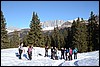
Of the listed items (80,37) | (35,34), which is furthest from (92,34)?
(35,34)

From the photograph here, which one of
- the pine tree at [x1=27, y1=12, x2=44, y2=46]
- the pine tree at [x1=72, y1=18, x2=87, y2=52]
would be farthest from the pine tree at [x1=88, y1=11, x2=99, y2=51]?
the pine tree at [x1=27, y1=12, x2=44, y2=46]

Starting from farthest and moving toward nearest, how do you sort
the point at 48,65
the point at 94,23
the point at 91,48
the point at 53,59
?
the point at 94,23 → the point at 91,48 → the point at 53,59 → the point at 48,65

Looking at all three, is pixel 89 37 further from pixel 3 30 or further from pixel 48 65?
pixel 48 65

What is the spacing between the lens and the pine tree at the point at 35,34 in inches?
2611

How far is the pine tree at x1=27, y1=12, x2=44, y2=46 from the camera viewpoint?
66.3 meters

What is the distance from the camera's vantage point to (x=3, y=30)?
221ft

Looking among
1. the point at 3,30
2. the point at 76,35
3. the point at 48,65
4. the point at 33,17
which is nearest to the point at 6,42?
the point at 3,30

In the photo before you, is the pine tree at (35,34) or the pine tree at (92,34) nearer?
the pine tree at (92,34)

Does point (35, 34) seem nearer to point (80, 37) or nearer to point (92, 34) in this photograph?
point (80, 37)

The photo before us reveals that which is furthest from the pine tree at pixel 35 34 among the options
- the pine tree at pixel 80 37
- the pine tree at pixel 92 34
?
the pine tree at pixel 92 34

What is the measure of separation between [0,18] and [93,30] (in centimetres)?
2416

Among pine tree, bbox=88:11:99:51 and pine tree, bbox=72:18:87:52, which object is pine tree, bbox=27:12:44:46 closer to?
pine tree, bbox=72:18:87:52

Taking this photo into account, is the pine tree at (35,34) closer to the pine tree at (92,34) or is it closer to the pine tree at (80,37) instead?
the pine tree at (80,37)

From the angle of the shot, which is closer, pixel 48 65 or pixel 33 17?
pixel 48 65
